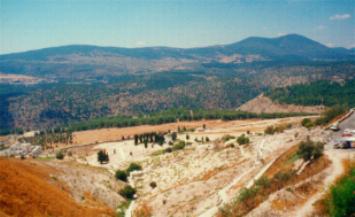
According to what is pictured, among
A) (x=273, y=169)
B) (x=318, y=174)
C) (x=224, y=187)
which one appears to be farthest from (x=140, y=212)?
(x=318, y=174)

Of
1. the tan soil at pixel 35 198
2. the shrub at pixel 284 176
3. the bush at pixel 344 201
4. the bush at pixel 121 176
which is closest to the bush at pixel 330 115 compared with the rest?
the shrub at pixel 284 176

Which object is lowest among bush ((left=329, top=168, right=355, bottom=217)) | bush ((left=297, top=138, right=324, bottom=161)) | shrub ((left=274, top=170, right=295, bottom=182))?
shrub ((left=274, top=170, right=295, bottom=182))

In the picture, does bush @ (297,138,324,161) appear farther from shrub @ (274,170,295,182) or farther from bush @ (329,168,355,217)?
bush @ (329,168,355,217)

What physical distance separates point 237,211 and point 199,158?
171ft

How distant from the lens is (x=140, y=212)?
58125 millimetres

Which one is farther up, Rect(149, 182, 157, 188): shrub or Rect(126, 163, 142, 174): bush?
Rect(149, 182, 157, 188): shrub

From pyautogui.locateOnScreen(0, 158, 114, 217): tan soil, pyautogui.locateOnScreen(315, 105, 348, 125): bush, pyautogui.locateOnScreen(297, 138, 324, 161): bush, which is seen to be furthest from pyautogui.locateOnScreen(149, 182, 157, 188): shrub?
pyautogui.locateOnScreen(315, 105, 348, 125): bush

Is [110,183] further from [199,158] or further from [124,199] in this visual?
[199,158]

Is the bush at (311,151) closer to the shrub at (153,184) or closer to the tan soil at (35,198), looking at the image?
the tan soil at (35,198)

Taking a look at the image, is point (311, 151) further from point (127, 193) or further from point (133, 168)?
point (133, 168)

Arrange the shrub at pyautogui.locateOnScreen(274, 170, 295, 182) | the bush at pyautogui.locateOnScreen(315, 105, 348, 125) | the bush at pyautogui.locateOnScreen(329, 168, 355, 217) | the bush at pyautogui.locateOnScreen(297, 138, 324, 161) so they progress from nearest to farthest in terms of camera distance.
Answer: the bush at pyautogui.locateOnScreen(329, 168, 355, 217)
the shrub at pyautogui.locateOnScreen(274, 170, 295, 182)
the bush at pyautogui.locateOnScreen(297, 138, 324, 161)
the bush at pyautogui.locateOnScreen(315, 105, 348, 125)

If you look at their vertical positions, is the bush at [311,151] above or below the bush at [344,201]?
below

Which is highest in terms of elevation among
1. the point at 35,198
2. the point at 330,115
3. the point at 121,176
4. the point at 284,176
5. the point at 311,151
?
the point at 311,151

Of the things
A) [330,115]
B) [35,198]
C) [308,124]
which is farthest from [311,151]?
[308,124]
